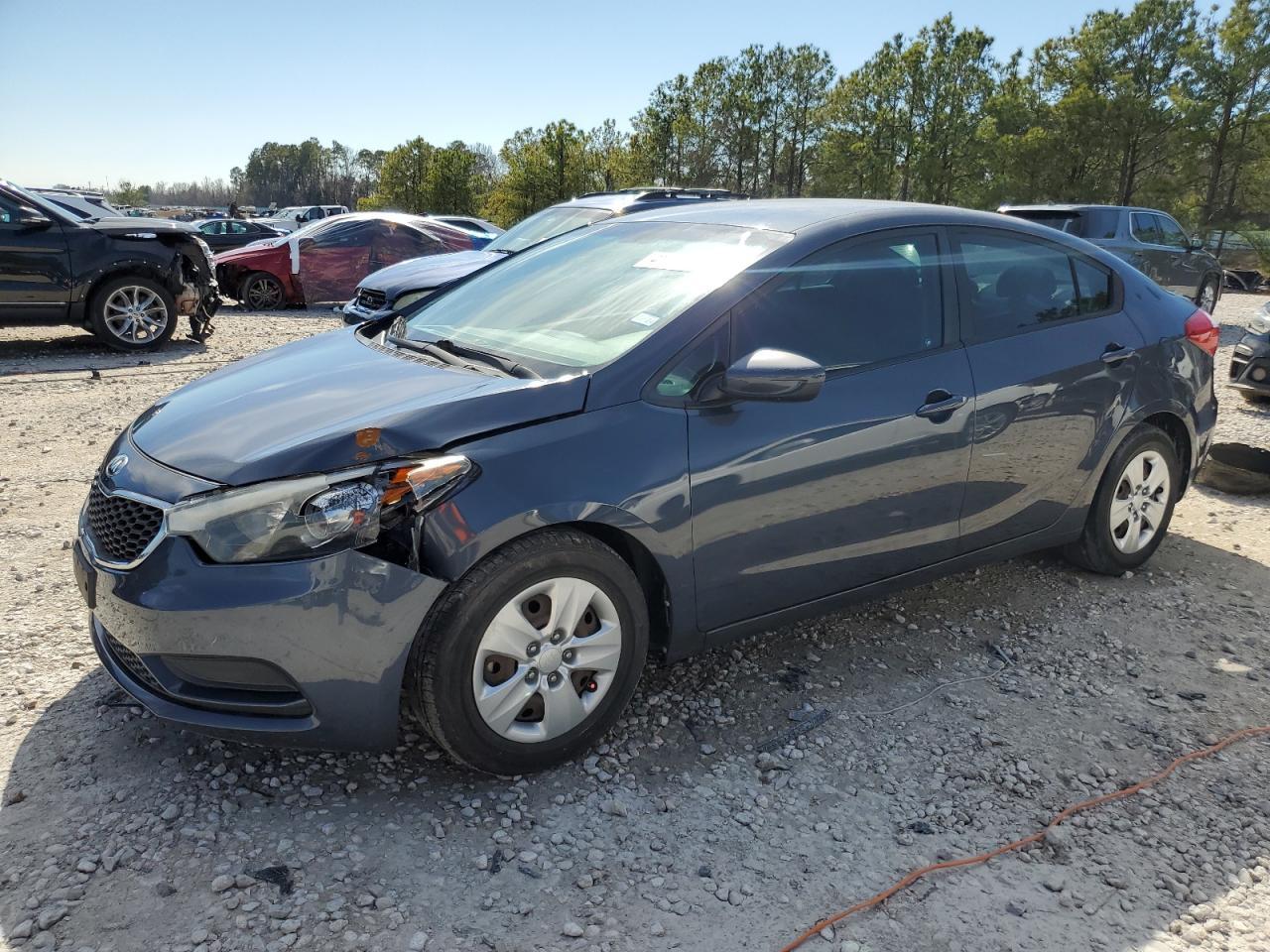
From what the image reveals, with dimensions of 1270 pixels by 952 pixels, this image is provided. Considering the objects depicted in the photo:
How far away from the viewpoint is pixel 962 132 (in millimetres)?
37250

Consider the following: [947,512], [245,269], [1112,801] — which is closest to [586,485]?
[947,512]

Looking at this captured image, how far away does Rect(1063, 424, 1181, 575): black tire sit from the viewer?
426 cm

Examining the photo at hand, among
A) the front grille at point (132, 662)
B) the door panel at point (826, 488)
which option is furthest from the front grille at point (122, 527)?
the door panel at point (826, 488)

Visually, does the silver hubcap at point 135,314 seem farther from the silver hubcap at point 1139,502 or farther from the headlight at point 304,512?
the silver hubcap at point 1139,502

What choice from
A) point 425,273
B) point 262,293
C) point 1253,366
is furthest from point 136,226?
point 1253,366

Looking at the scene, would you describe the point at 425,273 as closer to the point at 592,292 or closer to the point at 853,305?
the point at 592,292

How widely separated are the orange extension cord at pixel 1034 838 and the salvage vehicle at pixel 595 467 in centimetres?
89

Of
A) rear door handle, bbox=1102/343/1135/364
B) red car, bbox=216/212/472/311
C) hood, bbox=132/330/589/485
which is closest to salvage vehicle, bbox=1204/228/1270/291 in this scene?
red car, bbox=216/212/472/311

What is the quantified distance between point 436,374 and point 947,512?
1.94 meters

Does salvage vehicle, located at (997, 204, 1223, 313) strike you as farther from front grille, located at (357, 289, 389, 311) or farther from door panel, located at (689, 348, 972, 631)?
door panel, located at (689, 348, 972, 631)

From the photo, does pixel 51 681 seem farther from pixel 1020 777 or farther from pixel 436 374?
pixel 1020 777

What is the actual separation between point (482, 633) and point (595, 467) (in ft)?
1.84

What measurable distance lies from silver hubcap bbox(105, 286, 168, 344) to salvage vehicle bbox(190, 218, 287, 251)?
17767 millimetres

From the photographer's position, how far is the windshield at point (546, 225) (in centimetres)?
942
